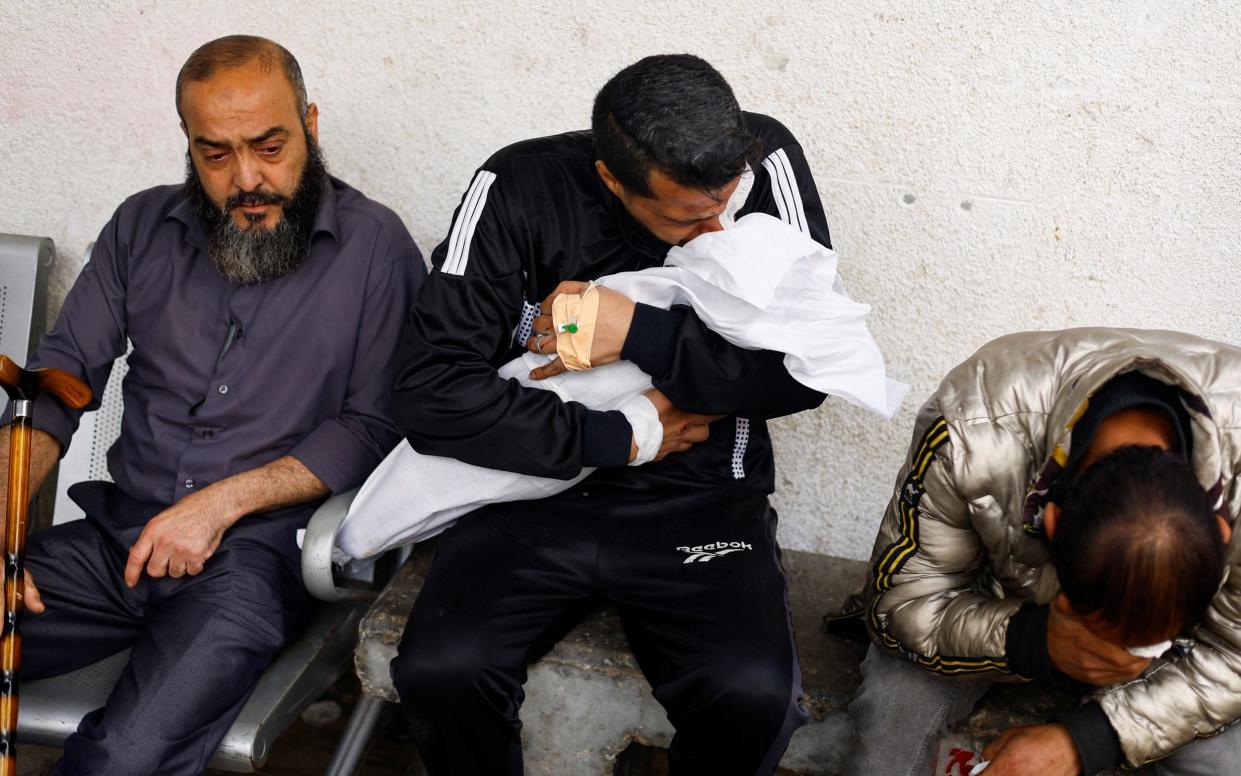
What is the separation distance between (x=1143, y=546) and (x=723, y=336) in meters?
0.94

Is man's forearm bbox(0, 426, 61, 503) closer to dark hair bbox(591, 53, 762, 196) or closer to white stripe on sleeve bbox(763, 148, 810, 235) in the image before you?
dark hair bbox(591, 53, 762, 196)

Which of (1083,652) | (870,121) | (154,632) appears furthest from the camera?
(870,121)

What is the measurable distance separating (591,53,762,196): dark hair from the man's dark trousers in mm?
1252

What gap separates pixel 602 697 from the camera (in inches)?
100

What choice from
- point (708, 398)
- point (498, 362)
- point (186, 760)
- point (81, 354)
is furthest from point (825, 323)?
point (81, 354)

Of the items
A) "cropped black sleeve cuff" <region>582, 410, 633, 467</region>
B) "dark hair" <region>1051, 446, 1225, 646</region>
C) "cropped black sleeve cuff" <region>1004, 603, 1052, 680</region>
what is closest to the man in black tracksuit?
"cropped black sleeve cuff" <region>582, 410, 633, 467</region>

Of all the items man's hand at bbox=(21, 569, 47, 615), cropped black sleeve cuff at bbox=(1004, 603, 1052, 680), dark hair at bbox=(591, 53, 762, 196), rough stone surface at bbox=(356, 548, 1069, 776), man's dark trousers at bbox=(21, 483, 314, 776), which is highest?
dark hair at bbox=(591, 53, 762, 196)

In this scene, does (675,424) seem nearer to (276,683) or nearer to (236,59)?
(276,683)

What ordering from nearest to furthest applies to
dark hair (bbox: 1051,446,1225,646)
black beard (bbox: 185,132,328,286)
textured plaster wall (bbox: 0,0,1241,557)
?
1. dark hair (bbox: 1051,446,1225,646)
2. black beard (bbox: 185,132,328,286)
3. textured plaster wall (bbox: 0,0,1241,557)

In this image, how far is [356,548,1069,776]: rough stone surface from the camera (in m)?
2.53

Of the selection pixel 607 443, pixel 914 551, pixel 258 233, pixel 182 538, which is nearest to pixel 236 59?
pixel 258 233

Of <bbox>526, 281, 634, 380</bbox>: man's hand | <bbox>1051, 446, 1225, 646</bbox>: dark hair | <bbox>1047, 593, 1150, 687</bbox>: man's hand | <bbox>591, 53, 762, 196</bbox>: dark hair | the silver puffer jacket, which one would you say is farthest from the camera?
<bbox>526, 281, 634, 380</bbox>: man's hand

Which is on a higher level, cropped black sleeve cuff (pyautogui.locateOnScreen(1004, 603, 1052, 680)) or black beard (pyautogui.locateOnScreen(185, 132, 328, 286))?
black beard (pyautogui.locateOnScreen(185, 132, 328, 286))

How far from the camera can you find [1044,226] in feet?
9.87
